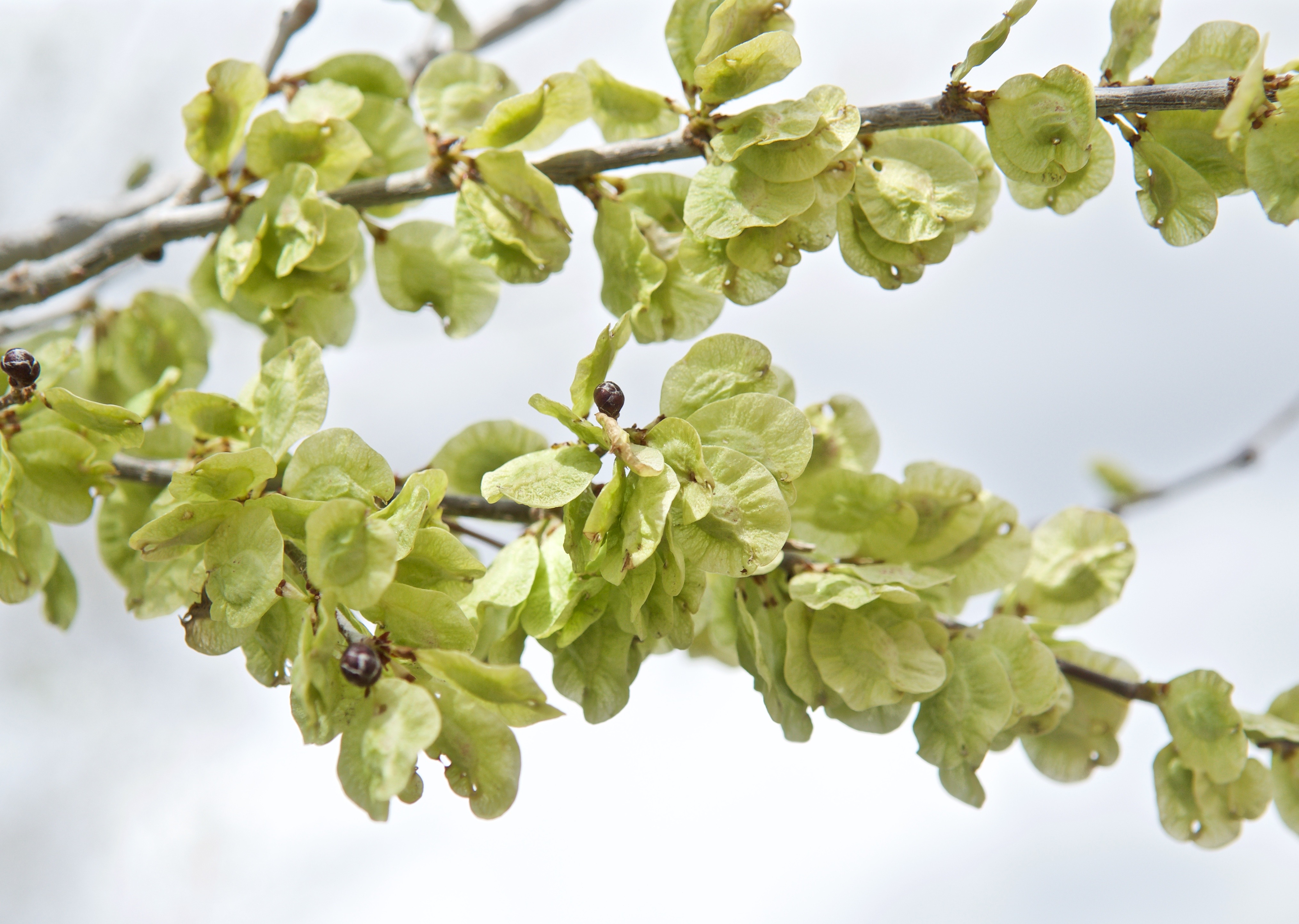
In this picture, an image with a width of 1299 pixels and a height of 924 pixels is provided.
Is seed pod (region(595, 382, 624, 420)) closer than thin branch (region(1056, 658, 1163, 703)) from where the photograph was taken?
Yes

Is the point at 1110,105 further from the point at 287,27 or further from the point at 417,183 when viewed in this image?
the point at 287,27

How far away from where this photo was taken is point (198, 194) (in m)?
0.81

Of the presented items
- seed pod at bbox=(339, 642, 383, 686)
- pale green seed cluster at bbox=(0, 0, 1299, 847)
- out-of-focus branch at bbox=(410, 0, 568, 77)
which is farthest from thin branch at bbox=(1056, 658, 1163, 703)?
out-of-focus branch at bbox=(410, 0, 568, 77)

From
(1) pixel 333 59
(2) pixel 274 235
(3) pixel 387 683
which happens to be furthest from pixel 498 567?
(1) pixel 333 59

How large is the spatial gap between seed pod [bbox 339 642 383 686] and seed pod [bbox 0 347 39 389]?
0.83ft

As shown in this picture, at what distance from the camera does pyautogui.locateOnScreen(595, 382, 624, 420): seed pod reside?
0.50 m

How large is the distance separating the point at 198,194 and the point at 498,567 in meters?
0.44

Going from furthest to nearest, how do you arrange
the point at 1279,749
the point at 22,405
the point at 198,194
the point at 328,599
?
the point at 198,194
the point at 1279,749
the point at 22,405
the point at 328,599

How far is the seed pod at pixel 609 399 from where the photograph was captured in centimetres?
50

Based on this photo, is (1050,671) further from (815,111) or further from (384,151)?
(384,151)

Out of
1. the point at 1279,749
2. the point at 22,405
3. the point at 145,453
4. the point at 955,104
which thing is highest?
the point at 955,104

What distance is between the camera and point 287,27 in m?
0.84

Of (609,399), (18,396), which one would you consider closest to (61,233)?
(18,396)

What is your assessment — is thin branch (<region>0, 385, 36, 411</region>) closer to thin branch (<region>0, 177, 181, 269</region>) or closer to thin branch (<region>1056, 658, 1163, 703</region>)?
thin branch (<region>0, 177, 181, 269</region>)
